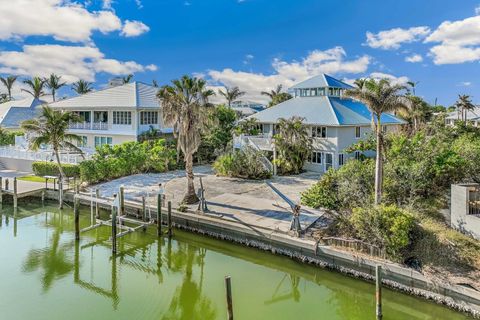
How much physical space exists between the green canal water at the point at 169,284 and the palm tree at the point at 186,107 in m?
5.28

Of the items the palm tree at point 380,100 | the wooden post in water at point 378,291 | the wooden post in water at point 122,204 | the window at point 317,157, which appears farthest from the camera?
the window at point 317,157

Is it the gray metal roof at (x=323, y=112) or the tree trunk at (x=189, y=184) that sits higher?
the gray metal roof at (x=323, y=112)

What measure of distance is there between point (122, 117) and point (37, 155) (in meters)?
7.90

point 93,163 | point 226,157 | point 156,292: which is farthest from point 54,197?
point 156,292

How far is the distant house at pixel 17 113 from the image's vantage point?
4497 centimetres

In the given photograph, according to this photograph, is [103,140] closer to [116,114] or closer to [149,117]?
[116,114]

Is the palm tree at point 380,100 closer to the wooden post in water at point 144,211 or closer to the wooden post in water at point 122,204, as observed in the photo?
the wooden post in water at point 144,211

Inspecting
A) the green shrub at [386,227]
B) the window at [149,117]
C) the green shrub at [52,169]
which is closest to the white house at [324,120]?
the window at [149,117]

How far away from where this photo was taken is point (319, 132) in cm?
3000

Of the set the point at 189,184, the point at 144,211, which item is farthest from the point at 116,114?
the point at 144,211

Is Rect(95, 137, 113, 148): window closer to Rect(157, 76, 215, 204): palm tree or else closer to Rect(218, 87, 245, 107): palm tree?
Rect(157, 76, 215, 204): palm tree

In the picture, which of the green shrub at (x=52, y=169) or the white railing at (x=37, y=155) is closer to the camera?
the green shrub at (x=52, y=169)

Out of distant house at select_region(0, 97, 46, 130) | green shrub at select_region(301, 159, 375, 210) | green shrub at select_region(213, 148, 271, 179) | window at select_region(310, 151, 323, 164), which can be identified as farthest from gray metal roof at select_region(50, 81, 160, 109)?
green shrub at select_region(301, 159, 375, 210)

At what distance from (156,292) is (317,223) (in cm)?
779
